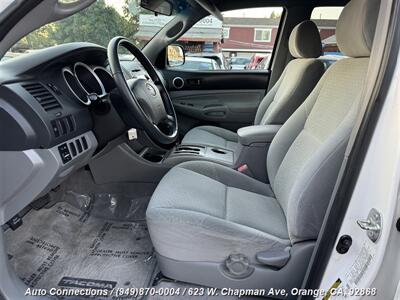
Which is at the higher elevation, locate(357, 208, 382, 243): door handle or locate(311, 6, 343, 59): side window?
locate(311, 6, 343, 59): side window

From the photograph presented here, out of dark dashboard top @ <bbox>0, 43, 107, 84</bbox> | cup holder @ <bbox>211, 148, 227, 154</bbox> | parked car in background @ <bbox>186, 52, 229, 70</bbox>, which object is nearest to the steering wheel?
dark dashboard top @ <bbox>0, 43, 107, 84</bbox>

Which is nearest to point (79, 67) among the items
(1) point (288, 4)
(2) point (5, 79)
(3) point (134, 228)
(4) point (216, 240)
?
(2) point (5, 79)

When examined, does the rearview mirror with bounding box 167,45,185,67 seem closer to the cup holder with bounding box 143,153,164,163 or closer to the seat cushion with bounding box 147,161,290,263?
the cup holder with bounding box 143,153,164,163

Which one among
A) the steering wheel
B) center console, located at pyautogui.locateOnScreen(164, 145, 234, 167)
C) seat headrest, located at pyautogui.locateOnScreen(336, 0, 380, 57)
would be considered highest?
seat headrest, located at pyautogui.locateOnScreen(336, 0, 380, 57)

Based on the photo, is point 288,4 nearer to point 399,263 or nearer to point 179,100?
point 179,100

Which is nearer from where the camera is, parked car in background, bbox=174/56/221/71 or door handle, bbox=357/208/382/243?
door handle, bbox=357/208/382/243

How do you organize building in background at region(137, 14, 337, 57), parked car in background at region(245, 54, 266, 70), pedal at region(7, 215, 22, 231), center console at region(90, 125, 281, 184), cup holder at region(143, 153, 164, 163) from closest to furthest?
pedal at region(7, 215, 22, 231) → center console at region(90, 125, 281, 184) → cup holder at region(143, 153, 164, 163) → building in background at region(137, 14, 337, 57) → parked car in background at region(245, 54, 266, 70)

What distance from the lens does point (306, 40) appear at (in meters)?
2.21

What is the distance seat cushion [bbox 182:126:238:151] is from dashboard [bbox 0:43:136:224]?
0.82 meters

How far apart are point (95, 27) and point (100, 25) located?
3 cm

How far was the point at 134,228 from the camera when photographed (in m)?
1.82

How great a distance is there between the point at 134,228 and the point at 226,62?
1.90 m

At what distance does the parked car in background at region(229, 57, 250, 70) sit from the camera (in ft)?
10.5

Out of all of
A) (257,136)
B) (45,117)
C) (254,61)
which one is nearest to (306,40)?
(257,136)
